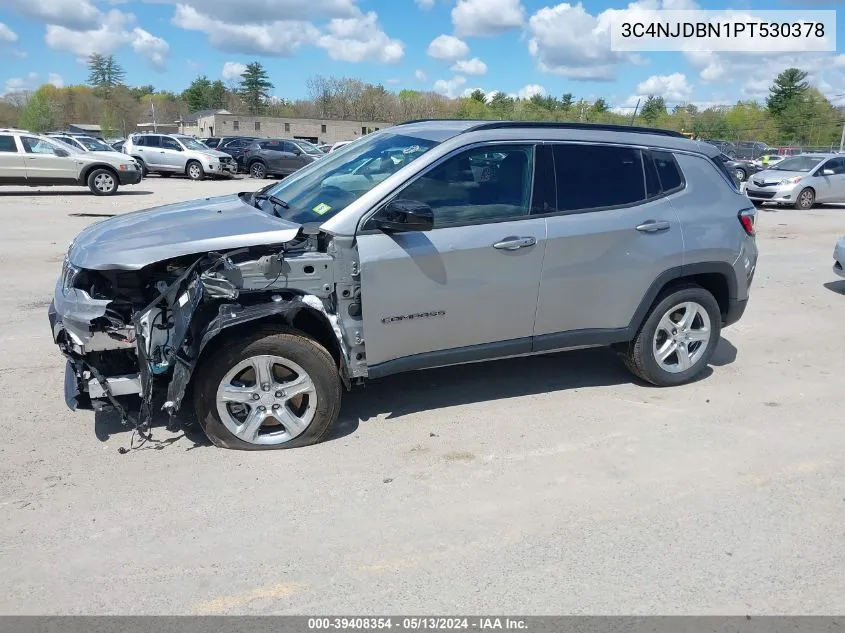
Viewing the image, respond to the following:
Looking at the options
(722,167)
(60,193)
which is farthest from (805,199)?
(60,193)

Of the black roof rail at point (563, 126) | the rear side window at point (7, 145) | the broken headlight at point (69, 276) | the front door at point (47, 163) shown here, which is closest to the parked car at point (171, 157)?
the front door at point (47, 163)

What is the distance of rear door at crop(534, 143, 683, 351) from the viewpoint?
183 inches

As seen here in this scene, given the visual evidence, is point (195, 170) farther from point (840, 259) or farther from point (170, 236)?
point (170, 236)

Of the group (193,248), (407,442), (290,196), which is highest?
(290,196)

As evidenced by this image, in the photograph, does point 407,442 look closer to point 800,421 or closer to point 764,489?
point 764,489

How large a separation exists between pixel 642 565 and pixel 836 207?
A: 21700 millimetres

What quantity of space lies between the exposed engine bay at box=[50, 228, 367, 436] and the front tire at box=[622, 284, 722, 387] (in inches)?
88.6

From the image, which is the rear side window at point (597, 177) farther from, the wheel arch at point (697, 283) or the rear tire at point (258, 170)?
the rear tire at point (258, 170)

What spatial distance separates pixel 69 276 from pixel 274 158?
26601 millimetres

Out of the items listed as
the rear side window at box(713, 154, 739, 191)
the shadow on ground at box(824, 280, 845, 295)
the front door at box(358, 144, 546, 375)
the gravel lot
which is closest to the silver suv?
the front door at box(358, 144, 546, 375)

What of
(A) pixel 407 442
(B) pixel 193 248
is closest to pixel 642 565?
(A) pixel 407 442

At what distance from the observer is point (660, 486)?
3867 millimetres

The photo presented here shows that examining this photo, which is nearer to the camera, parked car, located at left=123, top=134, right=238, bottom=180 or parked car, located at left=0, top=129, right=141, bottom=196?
parked car, located at left=0, top=129, right=141, bottom=196

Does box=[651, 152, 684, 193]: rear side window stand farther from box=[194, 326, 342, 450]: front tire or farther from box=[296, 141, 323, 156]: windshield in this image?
box=[296, 141, 323, 156]: windshield
